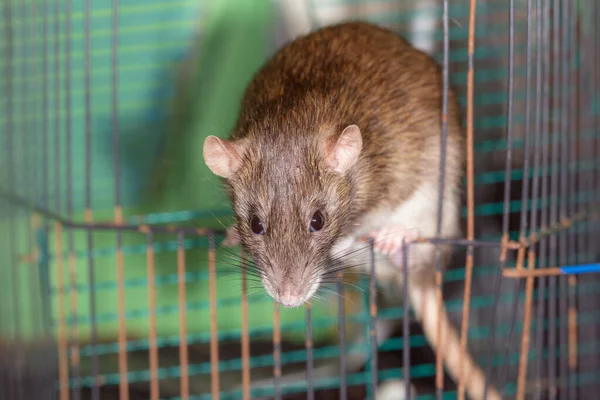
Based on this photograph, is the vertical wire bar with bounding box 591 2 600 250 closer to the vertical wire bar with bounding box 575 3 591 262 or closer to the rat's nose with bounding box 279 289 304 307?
the vertical wire bar with bounding box 575 3 591 262

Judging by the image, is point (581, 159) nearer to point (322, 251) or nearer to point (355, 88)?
point (355, 88)

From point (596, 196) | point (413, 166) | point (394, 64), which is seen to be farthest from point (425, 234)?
point (596, 196)

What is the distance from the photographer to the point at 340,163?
1287 mm

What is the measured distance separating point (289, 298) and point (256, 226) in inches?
5.7

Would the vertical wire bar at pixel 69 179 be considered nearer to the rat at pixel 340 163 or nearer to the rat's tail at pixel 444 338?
the rat at pixel 340 163

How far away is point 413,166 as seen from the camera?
153cm

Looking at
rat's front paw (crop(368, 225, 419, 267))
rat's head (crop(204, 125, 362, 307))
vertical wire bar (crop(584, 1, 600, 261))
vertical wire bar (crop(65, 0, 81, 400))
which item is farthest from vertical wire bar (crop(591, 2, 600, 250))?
vertical wire bar (crop(65, 0, 81, 400))

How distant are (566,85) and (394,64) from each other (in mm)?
352

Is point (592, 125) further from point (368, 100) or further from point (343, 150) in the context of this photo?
point (343, 150)

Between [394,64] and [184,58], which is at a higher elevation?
[184,58]

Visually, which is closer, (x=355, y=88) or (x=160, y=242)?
(x=355, y=88)

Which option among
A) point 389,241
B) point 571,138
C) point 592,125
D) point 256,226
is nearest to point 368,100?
point 389,241

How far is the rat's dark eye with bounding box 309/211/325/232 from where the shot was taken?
1254mm

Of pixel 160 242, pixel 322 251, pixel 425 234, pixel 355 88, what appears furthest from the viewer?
pixel 160 242
